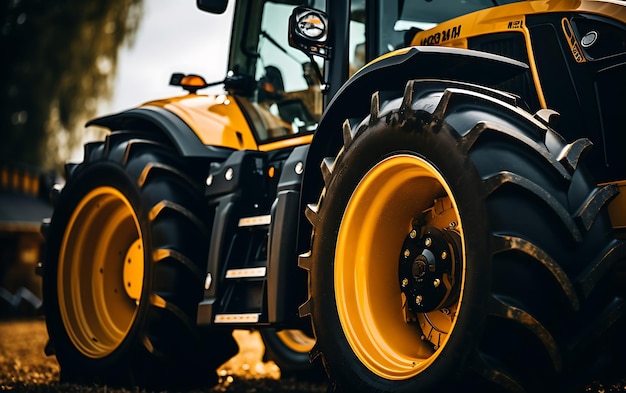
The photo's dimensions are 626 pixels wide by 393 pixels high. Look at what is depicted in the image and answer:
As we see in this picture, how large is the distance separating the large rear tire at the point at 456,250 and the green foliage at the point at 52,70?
60.5ft

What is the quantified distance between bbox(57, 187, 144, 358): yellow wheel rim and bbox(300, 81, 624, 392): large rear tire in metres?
1.85

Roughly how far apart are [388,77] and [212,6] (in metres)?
1.54

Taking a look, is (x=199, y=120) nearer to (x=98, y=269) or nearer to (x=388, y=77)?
(x=98, y=269)

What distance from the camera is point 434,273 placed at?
2998 millimetres

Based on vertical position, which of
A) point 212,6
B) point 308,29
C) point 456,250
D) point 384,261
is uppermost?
point 212,6

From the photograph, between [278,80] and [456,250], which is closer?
[456,250]

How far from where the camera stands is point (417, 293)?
120 inches

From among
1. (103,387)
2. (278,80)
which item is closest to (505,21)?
(278,80)

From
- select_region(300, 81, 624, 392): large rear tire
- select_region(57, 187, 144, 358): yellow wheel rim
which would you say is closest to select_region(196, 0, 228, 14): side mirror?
select_region(57, 187, 144, 358): yellow wheel rim

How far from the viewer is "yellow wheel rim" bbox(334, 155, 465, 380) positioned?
125 inches

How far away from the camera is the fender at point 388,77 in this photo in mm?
3137

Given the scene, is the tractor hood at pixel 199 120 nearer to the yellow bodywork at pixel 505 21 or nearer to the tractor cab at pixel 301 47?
the tractor cab at pixel 301 47

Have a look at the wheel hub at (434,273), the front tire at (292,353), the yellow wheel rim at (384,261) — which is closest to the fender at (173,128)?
the front tire at (292,353)

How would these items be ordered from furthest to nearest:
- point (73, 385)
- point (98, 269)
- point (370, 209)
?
point (98, 269) → point (73, 385) → point (370, 209)
